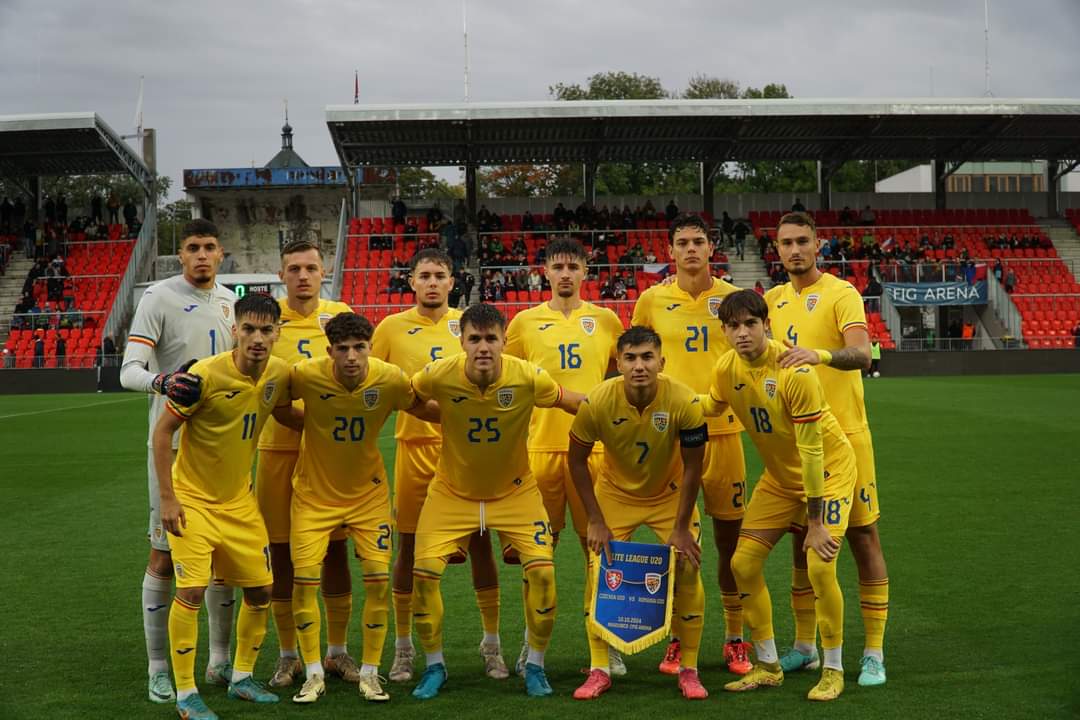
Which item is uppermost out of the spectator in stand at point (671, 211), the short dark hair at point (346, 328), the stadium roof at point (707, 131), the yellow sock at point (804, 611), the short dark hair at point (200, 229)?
the stadium roof at point (707, 131)

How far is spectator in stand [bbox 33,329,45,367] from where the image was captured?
28703mm

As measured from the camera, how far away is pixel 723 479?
6078 mm

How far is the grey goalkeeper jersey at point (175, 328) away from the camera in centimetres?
564

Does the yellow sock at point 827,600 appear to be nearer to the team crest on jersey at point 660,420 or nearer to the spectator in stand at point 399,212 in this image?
the team crest on jersey at point 660,420

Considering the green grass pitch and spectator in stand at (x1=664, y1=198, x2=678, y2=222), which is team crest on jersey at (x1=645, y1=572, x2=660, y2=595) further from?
spectator in stand at (x1=664, y1=198, x2=678, y2=222)

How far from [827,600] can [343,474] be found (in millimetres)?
2675

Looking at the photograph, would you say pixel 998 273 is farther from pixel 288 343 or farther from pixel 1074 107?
pixel 288 343

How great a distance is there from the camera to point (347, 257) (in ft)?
107

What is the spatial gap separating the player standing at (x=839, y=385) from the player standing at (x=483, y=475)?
1385mm

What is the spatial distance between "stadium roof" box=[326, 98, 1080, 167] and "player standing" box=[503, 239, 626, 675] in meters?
23.8

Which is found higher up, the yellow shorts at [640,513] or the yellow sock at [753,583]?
the yellow shorts at [640,513]

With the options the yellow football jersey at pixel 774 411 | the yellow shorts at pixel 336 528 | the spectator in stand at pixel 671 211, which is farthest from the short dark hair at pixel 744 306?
the spectator in stand at pixel 671 211

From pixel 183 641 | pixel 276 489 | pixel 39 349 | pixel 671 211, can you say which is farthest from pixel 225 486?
pixel 671 211

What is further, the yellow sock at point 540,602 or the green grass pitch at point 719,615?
the yellow sock at point 540,602
